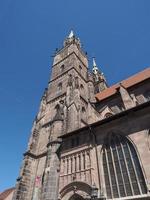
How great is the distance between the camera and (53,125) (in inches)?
652

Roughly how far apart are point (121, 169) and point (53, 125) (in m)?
7.90

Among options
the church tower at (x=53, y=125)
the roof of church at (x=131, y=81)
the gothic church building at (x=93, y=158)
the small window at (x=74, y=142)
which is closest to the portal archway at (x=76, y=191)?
the gothic church building at (x=93, y=158)

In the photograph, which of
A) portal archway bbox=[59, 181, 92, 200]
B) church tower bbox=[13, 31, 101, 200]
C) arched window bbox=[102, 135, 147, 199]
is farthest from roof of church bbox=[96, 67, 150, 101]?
portal archway bbox=[59, 181, 92, 200]

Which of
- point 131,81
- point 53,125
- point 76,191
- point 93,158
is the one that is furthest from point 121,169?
point 131,81

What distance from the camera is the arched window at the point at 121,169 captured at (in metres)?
9.56

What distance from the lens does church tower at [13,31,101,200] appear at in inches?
533

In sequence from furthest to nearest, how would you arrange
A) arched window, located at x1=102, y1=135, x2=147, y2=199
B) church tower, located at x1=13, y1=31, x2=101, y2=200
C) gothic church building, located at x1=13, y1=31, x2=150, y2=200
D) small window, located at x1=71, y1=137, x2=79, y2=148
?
church tower, located at x1=13, y1=31, x2=101, y2=200 < small window, located at x1=71, y1=137, x2=79, y2=148 < gothic church building, located at x1=13, y1=31, x2=150, y2=200 < arched window, located at x1=102, y1=135, x2=147, y2=199

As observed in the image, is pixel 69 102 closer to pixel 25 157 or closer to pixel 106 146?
pixel 25 157

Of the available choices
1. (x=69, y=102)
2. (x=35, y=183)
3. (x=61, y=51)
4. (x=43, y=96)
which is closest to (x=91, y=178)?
(x=35, y=183)

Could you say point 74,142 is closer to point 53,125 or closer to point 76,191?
point 76,191

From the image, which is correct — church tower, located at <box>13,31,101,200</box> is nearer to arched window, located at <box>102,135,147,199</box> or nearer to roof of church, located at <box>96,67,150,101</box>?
roof of church, located at <box>96,67,150,101</box>

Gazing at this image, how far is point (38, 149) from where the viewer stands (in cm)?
1812

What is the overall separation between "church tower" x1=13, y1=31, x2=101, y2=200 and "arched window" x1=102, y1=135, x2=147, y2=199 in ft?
12.9

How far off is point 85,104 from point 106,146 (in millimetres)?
10950
